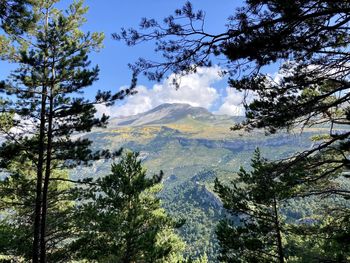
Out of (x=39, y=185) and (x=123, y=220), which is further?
(x=123, y=220)

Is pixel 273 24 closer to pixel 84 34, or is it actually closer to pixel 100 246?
pixel 84 34

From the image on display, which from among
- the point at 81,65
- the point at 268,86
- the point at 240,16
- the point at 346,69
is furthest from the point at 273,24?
the point at 81,65

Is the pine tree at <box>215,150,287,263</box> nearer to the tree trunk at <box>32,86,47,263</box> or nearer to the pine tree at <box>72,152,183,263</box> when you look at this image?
the pine tree at <box>72,152,183,263</box>

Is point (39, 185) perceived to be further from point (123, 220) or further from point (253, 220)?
point (253, 220)

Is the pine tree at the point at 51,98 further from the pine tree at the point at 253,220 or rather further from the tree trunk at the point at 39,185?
the pine tree at the point at 253,220

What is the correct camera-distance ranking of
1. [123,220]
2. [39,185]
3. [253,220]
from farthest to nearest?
[123,220] → [253,220] → [39,185]

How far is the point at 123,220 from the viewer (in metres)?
18.3

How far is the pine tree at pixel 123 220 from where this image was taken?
1492cm

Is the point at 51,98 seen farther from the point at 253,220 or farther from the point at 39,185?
the point at 253,220

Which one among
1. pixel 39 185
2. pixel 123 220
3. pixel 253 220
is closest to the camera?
pixel 39 185

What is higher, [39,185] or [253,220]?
[39,185]

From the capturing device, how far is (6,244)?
1331 centimetres

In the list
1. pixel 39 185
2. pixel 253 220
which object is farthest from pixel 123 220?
pixel 253 220

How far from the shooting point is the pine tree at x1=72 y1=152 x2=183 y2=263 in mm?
14922
